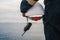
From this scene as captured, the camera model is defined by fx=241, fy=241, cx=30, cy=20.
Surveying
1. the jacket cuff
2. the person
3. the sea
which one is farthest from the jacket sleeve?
the sea

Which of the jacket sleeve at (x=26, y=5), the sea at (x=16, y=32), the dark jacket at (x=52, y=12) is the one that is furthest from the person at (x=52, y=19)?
the sea at (x=16, y=32)

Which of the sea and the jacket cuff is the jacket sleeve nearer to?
the jacket cuff

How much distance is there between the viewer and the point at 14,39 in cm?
302

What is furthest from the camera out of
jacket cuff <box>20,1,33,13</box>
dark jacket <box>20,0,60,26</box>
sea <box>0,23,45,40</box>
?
sea <box>0,23,45,40</box>

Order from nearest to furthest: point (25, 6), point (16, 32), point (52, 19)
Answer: point (52, 19)
point (25, 6)
point (16, 32)

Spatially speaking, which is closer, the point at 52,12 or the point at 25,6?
the point at 52,12

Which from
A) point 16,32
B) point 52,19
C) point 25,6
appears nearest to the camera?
point 52,19

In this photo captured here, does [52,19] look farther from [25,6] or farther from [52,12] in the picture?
[25,6]

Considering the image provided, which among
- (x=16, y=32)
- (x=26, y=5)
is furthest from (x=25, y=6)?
(x=16, y=32)

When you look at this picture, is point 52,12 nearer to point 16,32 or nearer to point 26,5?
point 26,5

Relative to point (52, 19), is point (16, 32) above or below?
below

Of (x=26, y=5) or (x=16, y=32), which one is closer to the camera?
(x=26, y=5)

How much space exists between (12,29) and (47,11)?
2635 millimetres

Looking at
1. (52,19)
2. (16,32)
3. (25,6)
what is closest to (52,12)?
(52,19)
